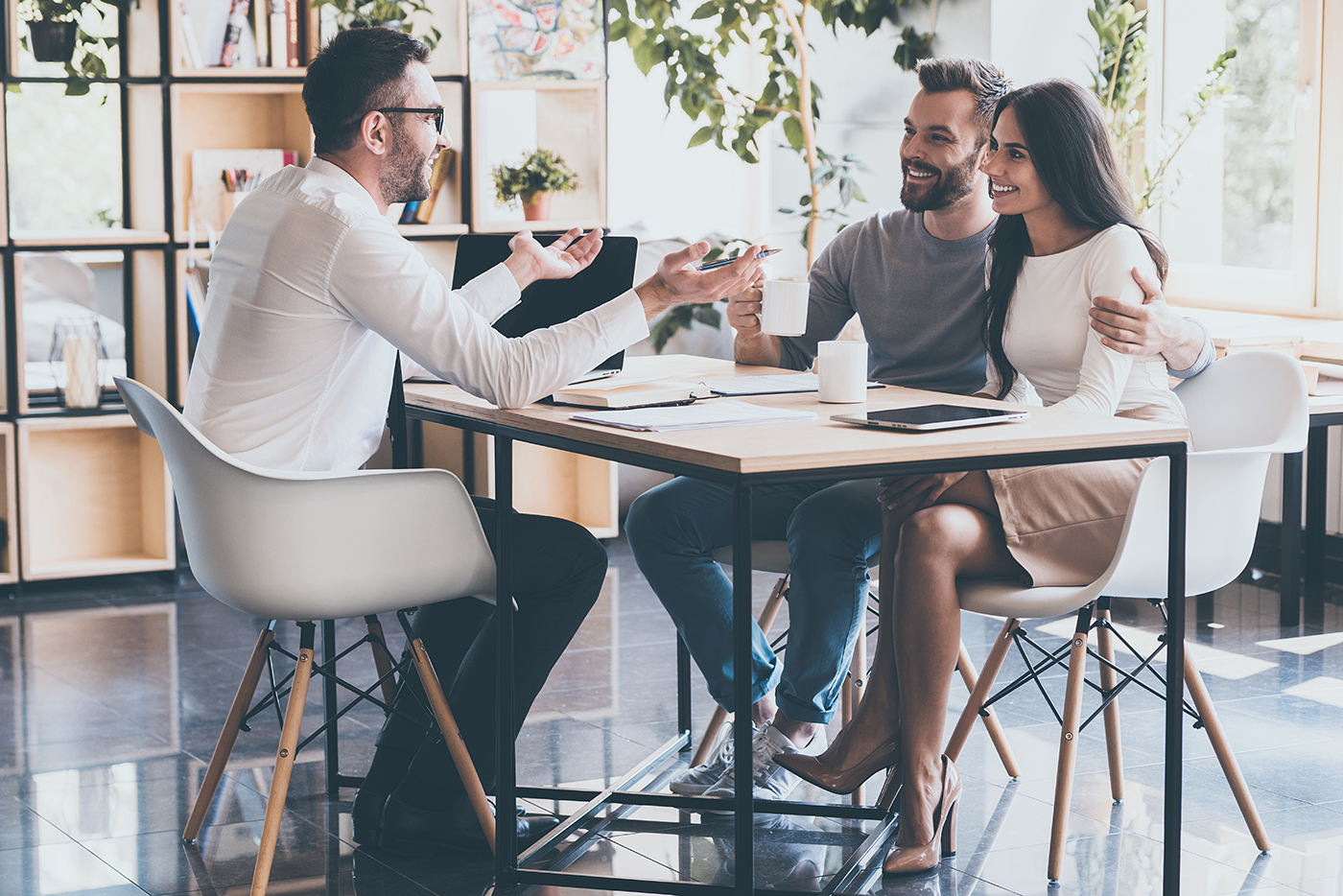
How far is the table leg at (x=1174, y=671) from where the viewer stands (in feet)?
A: 6.59

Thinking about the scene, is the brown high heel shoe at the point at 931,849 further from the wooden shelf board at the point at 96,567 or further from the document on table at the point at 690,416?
the wooden shelf board at the point at 96,567

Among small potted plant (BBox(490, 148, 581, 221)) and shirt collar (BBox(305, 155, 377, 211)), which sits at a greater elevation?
small potted plant (BBox(490, 148, 581, 221))

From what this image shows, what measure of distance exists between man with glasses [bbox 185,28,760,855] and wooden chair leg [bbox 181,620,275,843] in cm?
24

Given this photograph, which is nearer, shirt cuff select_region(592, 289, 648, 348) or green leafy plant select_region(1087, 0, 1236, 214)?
shirt cuff select_region(592, 289, 648, 348)

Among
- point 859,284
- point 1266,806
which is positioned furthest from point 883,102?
point 1266,806

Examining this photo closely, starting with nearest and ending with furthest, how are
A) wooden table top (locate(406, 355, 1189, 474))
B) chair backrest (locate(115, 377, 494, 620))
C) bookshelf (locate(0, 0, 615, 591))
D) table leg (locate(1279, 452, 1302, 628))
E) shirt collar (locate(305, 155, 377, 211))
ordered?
wooden table top (locate(406, 355, 1189, 474)) → chair backrest (locate(115, 377, 494, 620)) → shirt collar (locate(305, 155, 377, 211)) → table leg (locate(1279, 452, 1302, 628)) → bookshelf (locate(0, 0, 615, 591))

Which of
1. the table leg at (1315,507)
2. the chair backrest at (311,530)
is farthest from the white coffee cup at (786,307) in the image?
the table leg at (1315,507)

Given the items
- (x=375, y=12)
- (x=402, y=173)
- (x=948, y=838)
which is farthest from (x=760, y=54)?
(x=948, y=838)

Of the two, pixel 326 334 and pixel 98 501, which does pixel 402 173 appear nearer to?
pixel 326 334

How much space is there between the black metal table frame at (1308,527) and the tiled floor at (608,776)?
0.20ft

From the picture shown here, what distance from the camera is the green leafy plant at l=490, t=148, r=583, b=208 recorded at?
460 centimetres

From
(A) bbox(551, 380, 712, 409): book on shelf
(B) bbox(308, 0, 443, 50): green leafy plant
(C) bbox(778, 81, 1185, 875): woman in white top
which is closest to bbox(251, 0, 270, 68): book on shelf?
(B) bbox(308, 0, 443, 50): green leafy plant

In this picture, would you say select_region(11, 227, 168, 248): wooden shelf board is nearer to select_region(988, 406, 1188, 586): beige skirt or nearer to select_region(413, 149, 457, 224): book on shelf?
select_region(413, 149, 457, 224): book on shelf

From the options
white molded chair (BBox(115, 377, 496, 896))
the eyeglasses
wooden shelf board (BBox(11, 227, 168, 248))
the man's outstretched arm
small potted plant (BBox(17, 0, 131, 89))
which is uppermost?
small potted plant (BBox(17, 0, 131, 89))
